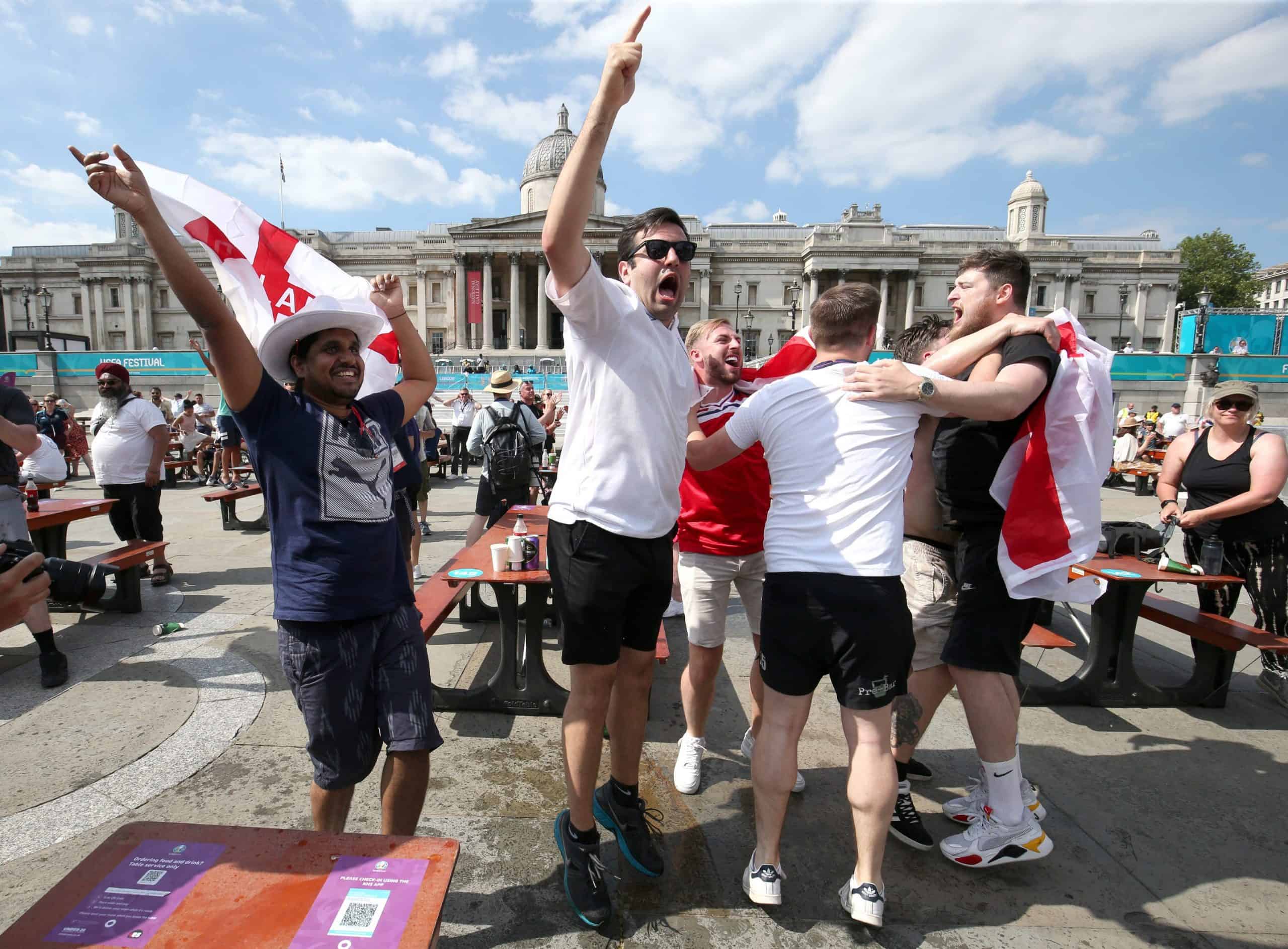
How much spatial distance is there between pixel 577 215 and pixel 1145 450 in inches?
732

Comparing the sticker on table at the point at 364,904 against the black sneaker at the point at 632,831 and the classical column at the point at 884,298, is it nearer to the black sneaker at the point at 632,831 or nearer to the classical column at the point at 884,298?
the black sneaker at the point at 632,831

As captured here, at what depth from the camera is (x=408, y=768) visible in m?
1.99

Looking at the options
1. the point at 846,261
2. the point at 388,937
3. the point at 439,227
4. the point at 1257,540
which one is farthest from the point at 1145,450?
the point at 439,227

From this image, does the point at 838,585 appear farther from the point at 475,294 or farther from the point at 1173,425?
the point at 475,294

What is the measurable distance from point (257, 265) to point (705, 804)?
3939 mm

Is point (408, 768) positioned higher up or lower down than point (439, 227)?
lower down

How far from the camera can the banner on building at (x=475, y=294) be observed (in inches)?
2055

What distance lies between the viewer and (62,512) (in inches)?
216

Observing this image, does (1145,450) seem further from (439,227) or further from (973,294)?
(439,227)

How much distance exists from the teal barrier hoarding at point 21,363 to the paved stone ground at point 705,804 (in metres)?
36.7

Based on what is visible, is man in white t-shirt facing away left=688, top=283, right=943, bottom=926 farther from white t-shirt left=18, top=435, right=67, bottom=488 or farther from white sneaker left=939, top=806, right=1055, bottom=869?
white t-shirt left=18, top=435, right=67, bottom=488

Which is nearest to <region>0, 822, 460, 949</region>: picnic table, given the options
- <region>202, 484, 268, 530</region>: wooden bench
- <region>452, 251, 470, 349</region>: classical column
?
<region>202, 484, 268, 530</region>: wooden bench

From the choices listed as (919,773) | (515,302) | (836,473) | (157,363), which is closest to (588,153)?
(836,473)

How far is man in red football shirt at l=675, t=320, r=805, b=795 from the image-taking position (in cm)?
288
